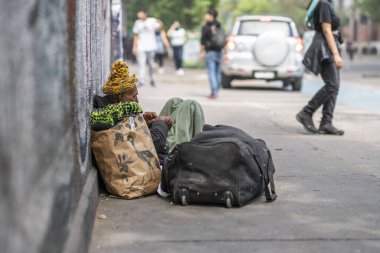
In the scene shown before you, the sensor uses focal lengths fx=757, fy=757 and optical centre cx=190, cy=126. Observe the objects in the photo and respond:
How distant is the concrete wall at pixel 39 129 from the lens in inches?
117

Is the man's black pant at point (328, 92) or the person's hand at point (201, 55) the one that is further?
the person's hand at point (201, 55)

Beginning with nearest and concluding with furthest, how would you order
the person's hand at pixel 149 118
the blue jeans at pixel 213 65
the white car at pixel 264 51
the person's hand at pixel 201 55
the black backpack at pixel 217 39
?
the person's hand at pixel 149 118 → the person's hand at pixel 201 55 → the black backpack at pixel 217 39 → the blue jeans at pixel 213 65 → the white car at pixel 264 51

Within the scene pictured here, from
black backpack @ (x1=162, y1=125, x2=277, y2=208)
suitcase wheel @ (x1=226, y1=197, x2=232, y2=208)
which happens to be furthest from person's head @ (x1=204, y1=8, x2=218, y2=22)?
suitcase wheel @ (x1=226, y1=197, x2=232, y2=208)

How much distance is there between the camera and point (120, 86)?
19.6ft

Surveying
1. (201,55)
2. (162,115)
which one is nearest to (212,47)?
(201,55)

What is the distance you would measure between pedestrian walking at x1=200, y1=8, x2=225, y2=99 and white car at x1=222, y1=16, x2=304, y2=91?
8.03ft

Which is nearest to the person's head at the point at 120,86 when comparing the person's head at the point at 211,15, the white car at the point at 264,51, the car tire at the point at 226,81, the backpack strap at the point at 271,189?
the backpack strap at the point at 271,189

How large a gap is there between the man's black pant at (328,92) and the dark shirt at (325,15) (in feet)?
1.56

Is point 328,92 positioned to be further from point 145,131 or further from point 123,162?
point 123,162

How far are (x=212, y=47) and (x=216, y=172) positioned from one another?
32.6 feet

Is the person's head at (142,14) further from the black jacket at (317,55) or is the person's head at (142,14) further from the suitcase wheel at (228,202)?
the suitcase wheel at (228,202)

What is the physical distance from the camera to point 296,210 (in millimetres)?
5387

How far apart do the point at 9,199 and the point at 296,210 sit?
9.39ft

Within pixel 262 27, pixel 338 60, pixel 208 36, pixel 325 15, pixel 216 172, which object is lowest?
pixel 216 172
